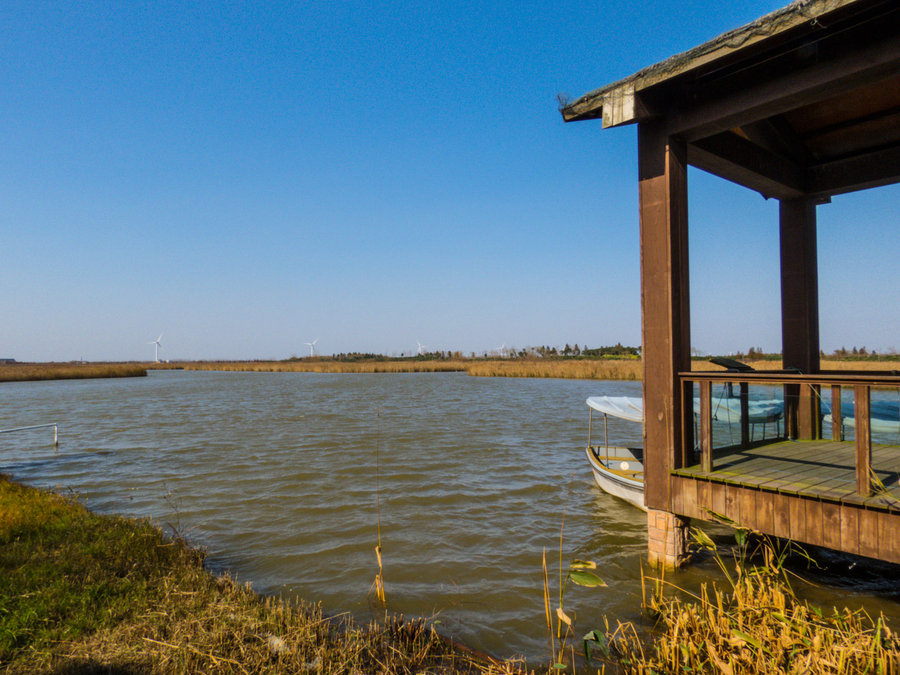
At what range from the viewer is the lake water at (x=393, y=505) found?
17.2 feet

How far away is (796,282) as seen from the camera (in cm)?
712

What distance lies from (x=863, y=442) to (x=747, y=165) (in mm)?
3500

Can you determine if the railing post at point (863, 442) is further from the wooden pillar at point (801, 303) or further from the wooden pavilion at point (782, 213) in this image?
the wooden pillar at point (801, 303)

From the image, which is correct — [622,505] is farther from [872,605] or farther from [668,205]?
[668,205]

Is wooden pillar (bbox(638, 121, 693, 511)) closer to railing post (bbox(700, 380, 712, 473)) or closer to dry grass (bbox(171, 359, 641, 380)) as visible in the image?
railing post (bbox(700, 380, 712, 473))

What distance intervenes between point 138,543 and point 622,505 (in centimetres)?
669

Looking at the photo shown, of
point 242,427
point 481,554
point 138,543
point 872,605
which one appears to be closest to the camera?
point 872,605

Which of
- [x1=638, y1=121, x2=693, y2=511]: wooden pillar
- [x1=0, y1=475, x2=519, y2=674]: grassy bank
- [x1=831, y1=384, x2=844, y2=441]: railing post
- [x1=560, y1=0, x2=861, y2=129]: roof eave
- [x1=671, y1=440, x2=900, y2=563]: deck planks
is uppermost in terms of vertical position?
[x1=560, y1=0, x2=861, y2=129]: roof eave

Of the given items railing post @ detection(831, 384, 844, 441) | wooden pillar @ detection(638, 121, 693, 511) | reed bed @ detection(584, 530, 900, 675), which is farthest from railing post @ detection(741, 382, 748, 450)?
reed bed @ detection(584, 530, 900, 675)

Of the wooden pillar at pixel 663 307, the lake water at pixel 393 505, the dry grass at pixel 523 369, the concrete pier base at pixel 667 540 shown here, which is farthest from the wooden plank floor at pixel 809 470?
the dry grass at pixel 523 369

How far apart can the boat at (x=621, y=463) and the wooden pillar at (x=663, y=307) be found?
96.5 inches

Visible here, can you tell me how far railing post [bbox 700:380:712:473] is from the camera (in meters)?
4.90

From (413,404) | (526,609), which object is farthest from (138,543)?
(413,404)

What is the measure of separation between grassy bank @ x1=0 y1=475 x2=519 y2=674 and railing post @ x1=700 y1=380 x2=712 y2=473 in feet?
8.73
